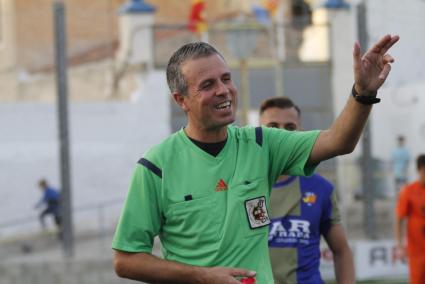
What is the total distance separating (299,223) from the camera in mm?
6559

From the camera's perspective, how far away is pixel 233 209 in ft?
14.5

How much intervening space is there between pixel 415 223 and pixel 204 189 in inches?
288

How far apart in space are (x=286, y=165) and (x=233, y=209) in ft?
1.08

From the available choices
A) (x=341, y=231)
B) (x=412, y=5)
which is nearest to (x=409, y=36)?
(x=412, y=5)

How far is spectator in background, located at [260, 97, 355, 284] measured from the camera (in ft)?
21.2

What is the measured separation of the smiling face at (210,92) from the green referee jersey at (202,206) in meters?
0.16

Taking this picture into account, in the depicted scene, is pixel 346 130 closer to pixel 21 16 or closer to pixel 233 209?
pixel 233 209

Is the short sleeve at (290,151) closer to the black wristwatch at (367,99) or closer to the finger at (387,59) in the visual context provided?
the black wristwatch at (367,99)

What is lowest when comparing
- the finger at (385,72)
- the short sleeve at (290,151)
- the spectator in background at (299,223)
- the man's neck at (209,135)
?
the spectator in background at (299,223)

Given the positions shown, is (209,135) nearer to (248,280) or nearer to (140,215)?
(140,215)

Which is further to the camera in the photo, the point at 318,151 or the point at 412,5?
the point at 412,5

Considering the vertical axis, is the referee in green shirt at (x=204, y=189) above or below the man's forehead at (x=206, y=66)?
below

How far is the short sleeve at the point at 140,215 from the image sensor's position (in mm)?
4449

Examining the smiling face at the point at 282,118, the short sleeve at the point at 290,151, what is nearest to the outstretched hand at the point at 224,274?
the short sleeve at the point at 290,151
